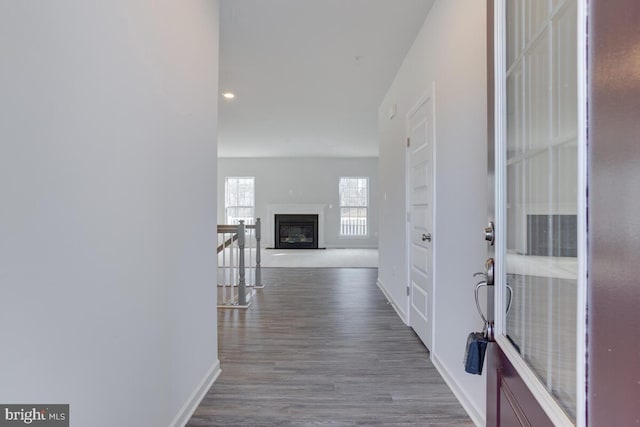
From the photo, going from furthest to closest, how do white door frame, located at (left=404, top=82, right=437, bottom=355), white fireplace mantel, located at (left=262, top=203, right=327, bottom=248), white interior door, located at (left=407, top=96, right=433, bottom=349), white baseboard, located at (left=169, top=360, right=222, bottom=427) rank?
white fireplace mantel, located at (left=262, top=203, right=327, bottom=248) → white interior door, located at (left=407, top=96, right=433, bottom=349) → white door frame, located at (left=404, top=82, right=437, bottom=355) → white baseboard, located at (left=169, top=360, right=222, bottom=427)

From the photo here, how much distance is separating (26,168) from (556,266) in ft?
4.43

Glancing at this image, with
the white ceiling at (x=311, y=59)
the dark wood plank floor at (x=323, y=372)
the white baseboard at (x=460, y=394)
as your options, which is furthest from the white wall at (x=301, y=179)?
the white baseboard at (x=460, y=394)

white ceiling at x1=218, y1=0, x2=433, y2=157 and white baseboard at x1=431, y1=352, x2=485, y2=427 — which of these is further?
white ceiling at x1=218, y1=0, x2=433, y2=157

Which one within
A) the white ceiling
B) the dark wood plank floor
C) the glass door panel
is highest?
the white ceiling

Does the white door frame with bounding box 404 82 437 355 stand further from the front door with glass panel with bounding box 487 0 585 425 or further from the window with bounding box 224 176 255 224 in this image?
the window with bounding box 224 176 255 224

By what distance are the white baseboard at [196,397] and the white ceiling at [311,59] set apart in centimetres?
257

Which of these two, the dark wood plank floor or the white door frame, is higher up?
the white door frame

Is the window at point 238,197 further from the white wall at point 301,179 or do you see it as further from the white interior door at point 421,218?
the white interior door at point 421,218

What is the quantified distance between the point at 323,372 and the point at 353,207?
25.1 ft

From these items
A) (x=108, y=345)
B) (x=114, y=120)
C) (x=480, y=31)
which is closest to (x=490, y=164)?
(x=480, y=31)

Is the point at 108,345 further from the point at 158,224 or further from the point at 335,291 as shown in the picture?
the point at 335,291

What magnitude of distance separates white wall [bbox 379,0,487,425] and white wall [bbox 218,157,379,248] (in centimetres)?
676

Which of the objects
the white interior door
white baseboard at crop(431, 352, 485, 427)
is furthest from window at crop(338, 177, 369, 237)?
white baseboard at crop(431, 352, 485, 427)

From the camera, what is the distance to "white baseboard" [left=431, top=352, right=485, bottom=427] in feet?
5.38
